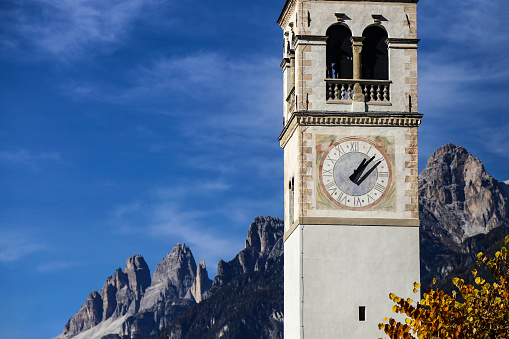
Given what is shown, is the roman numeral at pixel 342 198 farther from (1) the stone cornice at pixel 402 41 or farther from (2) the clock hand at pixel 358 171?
(1) the stone cornice at pixel 402 41

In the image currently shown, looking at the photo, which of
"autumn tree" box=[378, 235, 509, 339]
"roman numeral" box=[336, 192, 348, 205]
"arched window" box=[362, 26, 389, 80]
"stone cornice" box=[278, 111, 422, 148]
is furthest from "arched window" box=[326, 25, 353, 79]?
"autumn tree" box=[378, 235, 509, 339]

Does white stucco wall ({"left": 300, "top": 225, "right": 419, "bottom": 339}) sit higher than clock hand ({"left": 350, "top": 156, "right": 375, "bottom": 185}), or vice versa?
clock hand ({"left": 350, "top": 156, "right": 375, "bottom": 185})

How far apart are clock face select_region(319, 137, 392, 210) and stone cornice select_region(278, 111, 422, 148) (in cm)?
83

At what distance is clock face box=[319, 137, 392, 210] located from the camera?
4584 cm

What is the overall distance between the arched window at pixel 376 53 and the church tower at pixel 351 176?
0.80 ft

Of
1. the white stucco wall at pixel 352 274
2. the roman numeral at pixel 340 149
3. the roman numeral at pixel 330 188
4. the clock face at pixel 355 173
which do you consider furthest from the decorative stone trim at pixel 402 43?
the white stucco wall at pixel 352 274

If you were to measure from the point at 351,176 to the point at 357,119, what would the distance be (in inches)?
104

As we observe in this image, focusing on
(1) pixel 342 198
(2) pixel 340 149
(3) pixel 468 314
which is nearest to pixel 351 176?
(1) pixel 342 198

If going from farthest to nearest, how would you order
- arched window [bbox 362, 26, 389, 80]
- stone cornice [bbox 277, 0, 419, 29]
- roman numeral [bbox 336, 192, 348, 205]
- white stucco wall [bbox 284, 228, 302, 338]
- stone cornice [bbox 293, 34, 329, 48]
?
arched window [bbox 362, 26, 389, 80] < stone cornice [bbox 277, 0, 419, 29] < stone cornice [bbox 293, 34, 329, 48] < roman numeral [bbox 336, 192, 348, 205] < white stucco wall [bbox 284, 228, 302, 338]

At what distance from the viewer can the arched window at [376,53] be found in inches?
1943

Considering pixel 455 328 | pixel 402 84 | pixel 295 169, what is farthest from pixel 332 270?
pixel 455 328

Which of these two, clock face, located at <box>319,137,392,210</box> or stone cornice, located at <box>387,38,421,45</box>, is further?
stone cornice, located at <box>387,38,421,45</box>

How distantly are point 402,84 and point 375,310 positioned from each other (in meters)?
10.5

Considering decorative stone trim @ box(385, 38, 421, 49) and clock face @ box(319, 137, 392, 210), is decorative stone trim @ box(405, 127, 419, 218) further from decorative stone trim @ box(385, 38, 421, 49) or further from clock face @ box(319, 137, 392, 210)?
decorative stone trim @ box(385, 38, 421, 49)
